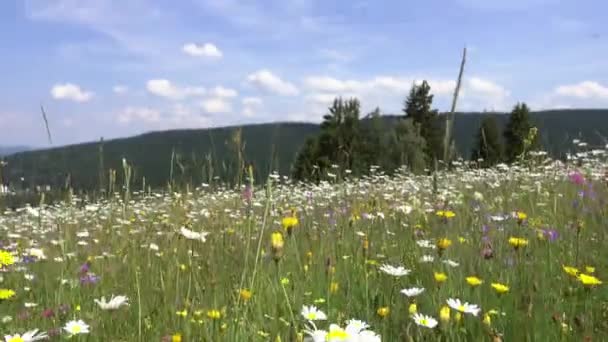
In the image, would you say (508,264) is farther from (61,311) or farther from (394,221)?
(61,311)

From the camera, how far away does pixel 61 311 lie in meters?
2.44

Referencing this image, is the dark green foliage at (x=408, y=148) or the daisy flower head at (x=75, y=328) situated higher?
the dark green foliage at (x=408, y=148)

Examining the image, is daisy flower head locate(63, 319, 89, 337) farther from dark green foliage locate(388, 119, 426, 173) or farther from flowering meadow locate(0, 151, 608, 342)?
dark green foliage locate(388, 119, 426, 173)

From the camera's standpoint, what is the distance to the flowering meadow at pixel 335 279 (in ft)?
6.33

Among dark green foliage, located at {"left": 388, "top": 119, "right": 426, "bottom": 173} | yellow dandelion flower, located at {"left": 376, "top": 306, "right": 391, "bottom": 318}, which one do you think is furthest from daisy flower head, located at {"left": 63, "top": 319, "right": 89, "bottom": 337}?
dark green foliage, located at {"left": 388, "top": 119, "right": 426, "bottom": 173}

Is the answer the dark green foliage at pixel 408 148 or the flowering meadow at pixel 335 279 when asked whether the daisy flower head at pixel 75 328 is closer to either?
the flowering meadow at pixel 335 279

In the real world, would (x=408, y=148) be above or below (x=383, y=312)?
above

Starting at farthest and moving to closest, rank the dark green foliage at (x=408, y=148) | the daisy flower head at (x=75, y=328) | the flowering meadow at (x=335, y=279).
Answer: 1. the dark green foliage at (x=408, y=148)
2. the flowering meadow at (x=335, y=279)
3. the daisy flower head at (x=75, y=328)

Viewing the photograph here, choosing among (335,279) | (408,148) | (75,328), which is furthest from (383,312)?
(408,148)

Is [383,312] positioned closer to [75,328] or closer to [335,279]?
[335,279]

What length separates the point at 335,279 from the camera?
2.76m

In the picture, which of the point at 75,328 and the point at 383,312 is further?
the point at 383,312

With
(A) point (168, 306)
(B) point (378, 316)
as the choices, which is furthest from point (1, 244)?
(B) point (378, 316)

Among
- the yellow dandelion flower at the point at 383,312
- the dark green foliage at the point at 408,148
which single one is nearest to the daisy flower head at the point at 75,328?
the yellow dandelion flower at the point at 383,312
